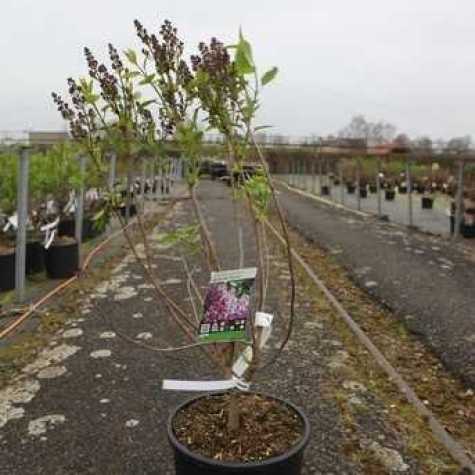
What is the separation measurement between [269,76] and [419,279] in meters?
4.79

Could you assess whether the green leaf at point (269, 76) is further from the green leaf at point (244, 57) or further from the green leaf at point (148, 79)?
the green leaf at point (148, 79)

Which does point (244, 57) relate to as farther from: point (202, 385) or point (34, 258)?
point (34, 258)

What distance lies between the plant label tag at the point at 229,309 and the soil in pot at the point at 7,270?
3934 mm

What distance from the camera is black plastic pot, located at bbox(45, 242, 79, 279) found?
231 inches

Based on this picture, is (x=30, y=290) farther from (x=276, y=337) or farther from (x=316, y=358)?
(x=316, y=358)

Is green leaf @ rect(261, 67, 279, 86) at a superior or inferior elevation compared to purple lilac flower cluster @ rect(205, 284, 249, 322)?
superior

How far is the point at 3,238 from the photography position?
20.8ft

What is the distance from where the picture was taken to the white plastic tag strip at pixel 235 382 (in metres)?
1.92

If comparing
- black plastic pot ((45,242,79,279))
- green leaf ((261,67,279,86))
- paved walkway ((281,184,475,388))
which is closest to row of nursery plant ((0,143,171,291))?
black plastic pot ((45,242,79,279))

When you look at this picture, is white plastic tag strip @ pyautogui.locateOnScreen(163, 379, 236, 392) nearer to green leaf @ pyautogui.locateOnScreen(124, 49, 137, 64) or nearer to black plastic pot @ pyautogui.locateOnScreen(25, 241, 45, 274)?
green leaf @ pyautogui.locateOnScreen(124, 49, 137, 64)

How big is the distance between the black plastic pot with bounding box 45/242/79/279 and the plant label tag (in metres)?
4.32

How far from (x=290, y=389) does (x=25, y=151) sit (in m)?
2.93

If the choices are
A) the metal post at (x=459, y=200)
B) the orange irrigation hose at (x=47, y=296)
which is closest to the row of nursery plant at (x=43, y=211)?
the orange irrigation hose at (x=47, y=296)

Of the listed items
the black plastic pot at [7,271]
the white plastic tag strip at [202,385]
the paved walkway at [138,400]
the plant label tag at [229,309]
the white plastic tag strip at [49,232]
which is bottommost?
the paved walkway at [138,400]
